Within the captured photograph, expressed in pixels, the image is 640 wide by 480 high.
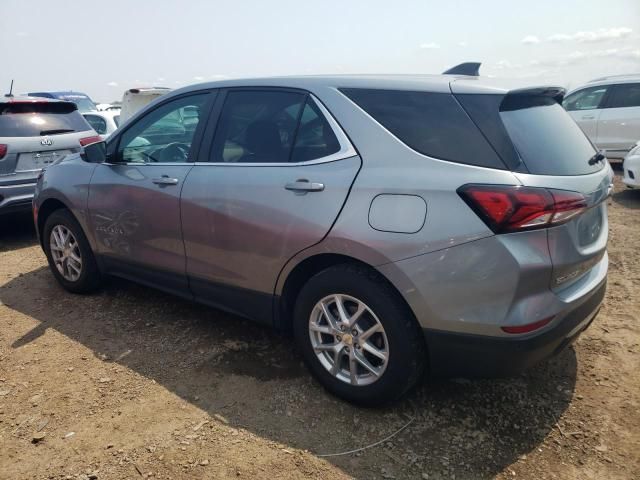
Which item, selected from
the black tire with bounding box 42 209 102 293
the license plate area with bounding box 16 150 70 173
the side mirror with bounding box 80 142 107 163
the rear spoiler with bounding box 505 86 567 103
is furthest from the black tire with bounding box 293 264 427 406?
the license plate area with bounding box 16 150 70 173

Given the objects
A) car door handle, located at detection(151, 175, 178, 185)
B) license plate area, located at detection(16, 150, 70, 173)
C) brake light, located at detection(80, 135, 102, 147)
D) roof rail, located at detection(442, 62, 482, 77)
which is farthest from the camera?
brake light, located at detection(80, 135, 102, 147)

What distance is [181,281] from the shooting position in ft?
11.2

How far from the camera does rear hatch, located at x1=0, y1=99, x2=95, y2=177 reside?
18.4ft

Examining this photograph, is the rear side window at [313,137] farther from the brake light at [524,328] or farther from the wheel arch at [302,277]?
the brake light at [524,328]

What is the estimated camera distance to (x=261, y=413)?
2697 mm

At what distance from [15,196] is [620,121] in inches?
403

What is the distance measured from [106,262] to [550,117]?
128 inches

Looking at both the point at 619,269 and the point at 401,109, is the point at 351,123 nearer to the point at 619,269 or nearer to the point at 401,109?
the point at 401,109

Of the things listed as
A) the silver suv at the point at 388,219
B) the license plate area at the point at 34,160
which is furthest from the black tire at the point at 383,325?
the license plate area at the point at 34,160

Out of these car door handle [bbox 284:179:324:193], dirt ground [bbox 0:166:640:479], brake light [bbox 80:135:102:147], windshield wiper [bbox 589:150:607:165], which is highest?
windshield wiper [bbox 589:150:607:165]

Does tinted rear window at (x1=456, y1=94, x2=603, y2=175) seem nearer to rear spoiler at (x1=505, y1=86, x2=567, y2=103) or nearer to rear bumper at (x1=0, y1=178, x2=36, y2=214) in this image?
rear spoiler at (x1=505, y1=86, x2=567, y2=103)

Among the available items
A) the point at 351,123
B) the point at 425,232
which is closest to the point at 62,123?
the point at 351,123

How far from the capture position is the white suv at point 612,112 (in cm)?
970

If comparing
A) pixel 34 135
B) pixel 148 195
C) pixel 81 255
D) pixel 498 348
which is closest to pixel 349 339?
pixel 498 348
